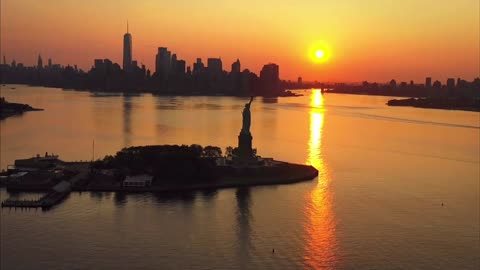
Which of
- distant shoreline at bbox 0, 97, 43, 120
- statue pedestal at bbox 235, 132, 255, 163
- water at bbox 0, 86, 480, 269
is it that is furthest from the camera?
distant shoreline at bbox 0, 97, 43, 120

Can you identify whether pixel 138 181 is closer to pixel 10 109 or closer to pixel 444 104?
pixel 10 109

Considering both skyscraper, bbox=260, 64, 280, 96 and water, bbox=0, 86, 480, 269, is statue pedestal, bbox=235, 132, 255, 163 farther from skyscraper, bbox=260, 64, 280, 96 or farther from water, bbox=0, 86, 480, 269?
skyscraper, bbox=260, 64, 280, 96

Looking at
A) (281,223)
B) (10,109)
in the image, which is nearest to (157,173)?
(281,223)

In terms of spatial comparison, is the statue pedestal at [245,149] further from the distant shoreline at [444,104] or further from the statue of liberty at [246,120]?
the distant shoreline at [444,104]

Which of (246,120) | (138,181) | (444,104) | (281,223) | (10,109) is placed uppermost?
(444,104)

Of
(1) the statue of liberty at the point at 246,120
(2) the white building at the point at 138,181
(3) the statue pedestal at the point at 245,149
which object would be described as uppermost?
(1) the statue of liberty at the point at 246,120

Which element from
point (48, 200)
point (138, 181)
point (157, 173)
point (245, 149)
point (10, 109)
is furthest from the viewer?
point (10, 109)

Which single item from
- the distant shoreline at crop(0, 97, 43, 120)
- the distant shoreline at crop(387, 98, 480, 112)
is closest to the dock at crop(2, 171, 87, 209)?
the distant shoreline at crop(0, 97, 43, 120)

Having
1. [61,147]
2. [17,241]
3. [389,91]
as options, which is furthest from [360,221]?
[389,91]

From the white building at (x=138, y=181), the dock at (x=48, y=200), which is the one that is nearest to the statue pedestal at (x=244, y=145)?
the white building at (x=138, y=181)
